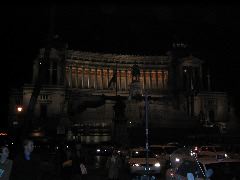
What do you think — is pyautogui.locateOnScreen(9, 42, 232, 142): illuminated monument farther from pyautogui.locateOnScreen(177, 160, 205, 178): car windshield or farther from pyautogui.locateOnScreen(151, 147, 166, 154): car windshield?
pyautogui.locateOnScreen(177, 160, 205, 178): car windshield

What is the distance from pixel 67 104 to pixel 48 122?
1859cm

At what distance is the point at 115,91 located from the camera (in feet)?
351

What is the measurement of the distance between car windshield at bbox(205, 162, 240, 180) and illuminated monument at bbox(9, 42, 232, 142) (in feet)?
195

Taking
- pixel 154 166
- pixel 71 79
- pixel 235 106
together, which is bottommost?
pixel 154 166

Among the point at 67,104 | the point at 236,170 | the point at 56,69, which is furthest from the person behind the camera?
the point at 56,69

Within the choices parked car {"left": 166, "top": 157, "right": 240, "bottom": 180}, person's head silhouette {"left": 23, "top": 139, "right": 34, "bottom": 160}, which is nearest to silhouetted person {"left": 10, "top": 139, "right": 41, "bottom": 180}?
person's head silhouette {"left": 23, "top": 139, "right": 34, "bottom": 160}

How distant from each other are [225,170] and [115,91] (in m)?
95.6

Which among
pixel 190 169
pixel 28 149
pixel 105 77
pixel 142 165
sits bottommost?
pixel 142 165

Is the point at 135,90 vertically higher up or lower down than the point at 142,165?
higher up

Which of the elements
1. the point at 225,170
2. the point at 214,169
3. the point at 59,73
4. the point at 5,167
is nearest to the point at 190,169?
the point at 214,169

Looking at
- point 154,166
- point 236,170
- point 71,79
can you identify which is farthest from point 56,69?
point 236,170

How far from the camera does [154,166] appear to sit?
2709 centimetres

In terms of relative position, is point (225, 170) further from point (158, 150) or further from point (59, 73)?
point (59, 73)

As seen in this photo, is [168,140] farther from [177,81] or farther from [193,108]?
[177,81]
